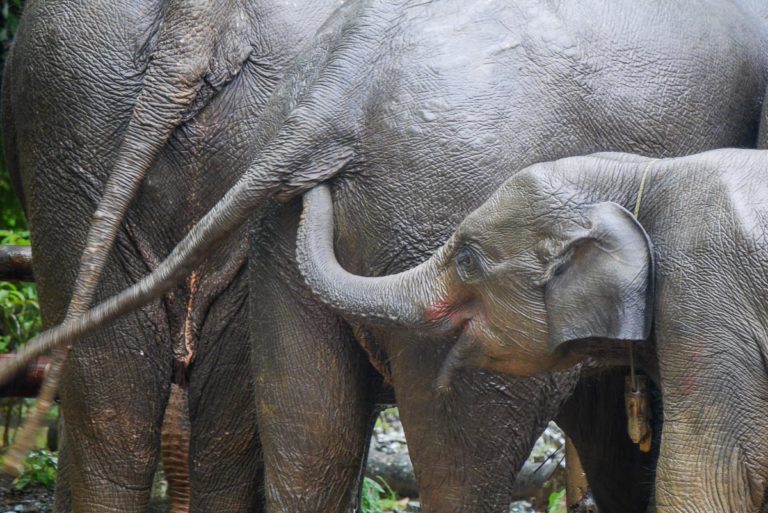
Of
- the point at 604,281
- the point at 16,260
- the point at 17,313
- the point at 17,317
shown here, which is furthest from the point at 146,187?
the point at 17,313

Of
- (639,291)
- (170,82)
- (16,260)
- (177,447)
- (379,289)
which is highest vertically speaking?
(16,260)

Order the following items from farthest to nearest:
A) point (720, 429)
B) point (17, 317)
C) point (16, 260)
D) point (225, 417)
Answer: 1. point (17, 317)
2. point (16, 260)
3. point (225, 417)
4. point (720, 429)

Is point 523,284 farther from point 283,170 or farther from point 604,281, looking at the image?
point 283,170

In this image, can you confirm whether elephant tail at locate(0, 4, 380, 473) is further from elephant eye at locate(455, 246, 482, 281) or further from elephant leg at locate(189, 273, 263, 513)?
elephant leg at locate(189, 273, 263, 513)

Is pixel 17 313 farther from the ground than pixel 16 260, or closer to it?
farther from the ground

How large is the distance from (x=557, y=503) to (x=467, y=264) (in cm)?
355

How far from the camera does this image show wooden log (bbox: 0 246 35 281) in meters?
6.66

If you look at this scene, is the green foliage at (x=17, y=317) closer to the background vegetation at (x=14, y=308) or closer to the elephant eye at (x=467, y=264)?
the background vegetation at (x=14, y=308)

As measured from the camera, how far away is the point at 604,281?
120 inches

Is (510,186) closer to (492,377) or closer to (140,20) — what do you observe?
(492,377)

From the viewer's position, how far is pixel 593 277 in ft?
10.1

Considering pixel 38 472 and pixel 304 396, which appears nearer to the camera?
A: pixel 304 396

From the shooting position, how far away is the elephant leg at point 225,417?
4.62 metres

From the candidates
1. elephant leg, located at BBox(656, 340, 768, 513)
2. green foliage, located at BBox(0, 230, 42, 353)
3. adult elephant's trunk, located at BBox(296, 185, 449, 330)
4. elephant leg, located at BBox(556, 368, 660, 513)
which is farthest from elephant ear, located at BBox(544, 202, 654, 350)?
green foliage, located at BBox(0, 230, 42, 353)
